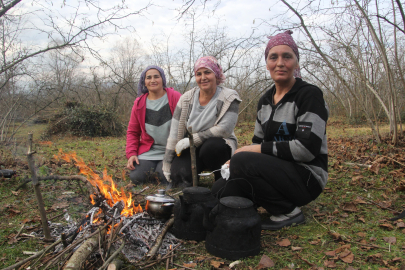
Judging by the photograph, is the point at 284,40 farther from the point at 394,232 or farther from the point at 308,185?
the point at 394,232

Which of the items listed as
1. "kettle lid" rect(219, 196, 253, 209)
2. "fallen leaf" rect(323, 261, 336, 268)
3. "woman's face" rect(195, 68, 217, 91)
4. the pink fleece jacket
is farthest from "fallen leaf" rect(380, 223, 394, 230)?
the pink fleece jacket

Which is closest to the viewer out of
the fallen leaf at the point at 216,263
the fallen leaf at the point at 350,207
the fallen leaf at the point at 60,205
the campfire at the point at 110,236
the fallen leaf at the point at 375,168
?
the campfire at the point at 110,236

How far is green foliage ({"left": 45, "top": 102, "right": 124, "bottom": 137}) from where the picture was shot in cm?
1036

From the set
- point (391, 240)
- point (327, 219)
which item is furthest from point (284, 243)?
point (391, 240)

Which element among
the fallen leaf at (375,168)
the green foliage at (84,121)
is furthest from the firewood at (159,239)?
the green foliage at (84,121)

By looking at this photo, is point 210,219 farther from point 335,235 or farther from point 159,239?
point 335,235

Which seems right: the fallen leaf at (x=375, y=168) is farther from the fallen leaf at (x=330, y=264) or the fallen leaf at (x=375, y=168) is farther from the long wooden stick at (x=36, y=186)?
the long wooden stick at (x=36, y=186)

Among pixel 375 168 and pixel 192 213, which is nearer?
pixel 192 213

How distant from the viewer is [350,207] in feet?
8.97

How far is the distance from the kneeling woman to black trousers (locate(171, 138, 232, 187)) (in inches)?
33.4

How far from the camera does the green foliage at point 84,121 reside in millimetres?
10359

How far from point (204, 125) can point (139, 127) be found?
134 centimetres

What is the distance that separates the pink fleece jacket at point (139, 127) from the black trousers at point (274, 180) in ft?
6.76

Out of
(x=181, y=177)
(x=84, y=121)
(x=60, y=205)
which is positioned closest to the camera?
(x=60, y=205)
